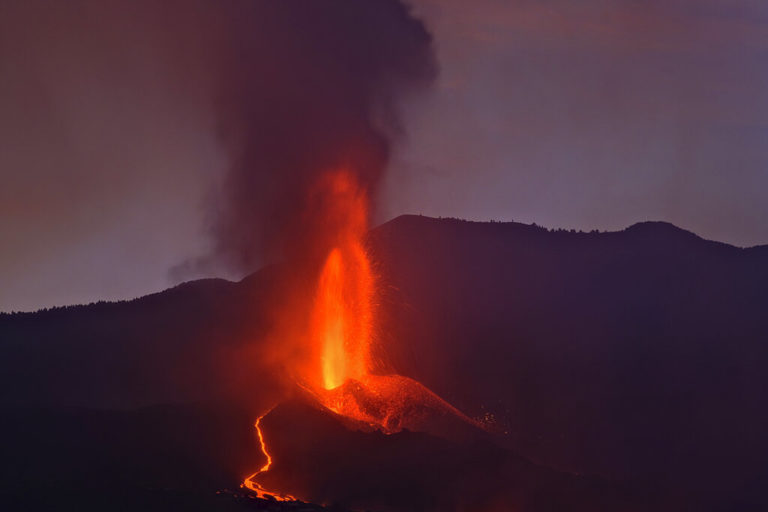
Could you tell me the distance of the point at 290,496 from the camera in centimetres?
5362

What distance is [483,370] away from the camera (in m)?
70.2

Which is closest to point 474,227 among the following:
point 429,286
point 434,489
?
point 429,286

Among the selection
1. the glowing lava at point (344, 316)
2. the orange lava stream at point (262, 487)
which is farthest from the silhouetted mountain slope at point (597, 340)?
the orange lava stream at point (262, 487)

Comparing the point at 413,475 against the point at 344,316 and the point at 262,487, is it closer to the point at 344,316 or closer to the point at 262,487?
the point at 262,487

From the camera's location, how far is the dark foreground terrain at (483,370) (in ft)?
187

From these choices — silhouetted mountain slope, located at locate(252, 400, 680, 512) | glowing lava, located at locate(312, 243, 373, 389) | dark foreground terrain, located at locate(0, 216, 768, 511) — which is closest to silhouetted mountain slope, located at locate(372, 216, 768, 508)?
dark foreground terrain, located at locate(0, 216, 768, 511)

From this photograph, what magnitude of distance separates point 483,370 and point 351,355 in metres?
5.71

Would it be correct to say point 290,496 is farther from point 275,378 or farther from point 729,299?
point 729,299

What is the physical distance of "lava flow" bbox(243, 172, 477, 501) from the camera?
61.8m

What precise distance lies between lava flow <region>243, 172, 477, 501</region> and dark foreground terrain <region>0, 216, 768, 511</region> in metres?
1.15

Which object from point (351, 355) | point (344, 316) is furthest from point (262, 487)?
point (344, 316)

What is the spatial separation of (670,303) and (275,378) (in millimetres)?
23814

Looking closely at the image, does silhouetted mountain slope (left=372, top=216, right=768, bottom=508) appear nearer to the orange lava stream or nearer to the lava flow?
the lava flow

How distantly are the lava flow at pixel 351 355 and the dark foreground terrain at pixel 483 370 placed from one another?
115 cm
